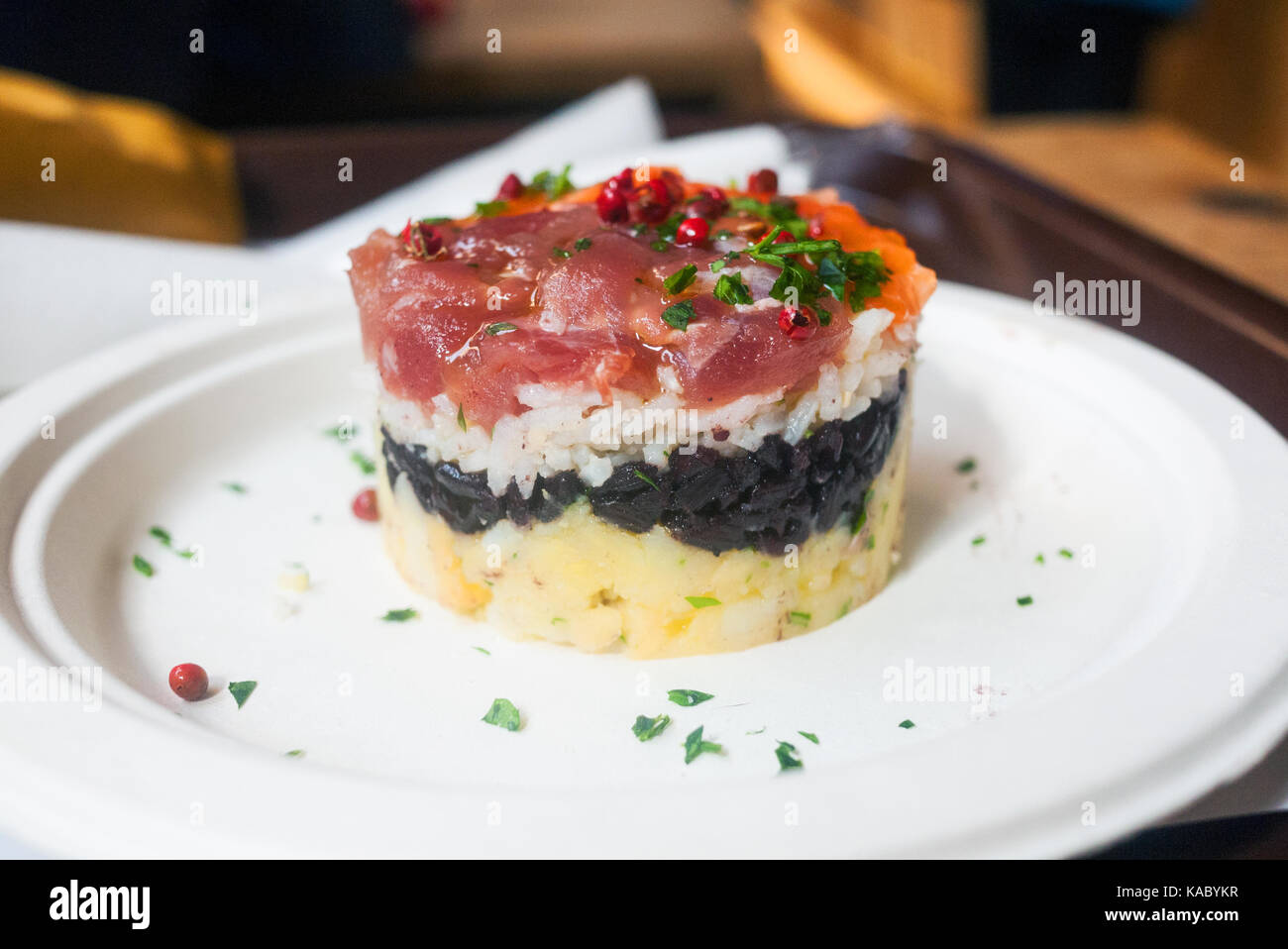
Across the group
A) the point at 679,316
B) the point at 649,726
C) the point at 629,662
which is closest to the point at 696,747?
the point at 649,726

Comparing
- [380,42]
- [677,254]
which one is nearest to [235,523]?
[677,254]

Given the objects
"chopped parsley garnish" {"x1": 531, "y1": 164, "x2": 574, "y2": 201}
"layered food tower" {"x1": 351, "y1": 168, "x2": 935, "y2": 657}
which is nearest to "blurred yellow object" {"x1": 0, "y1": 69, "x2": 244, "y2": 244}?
"chopped parsley garnish" {"x1": 531, "y1": 164, "x2": 574, "y2": 201}

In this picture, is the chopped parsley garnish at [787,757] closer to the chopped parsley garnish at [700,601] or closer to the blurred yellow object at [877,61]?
the chopped parsley garnish at [700,601]

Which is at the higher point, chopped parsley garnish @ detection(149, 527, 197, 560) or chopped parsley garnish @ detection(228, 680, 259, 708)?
chopped parsley garnish @ detection(149, 527, 197, 560)

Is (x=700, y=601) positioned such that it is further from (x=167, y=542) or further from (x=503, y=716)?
(x=167, y=542)

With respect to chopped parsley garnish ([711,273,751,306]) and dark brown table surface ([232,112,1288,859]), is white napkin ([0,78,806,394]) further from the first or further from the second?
chopped parsley garnish ([711,273,751,306])

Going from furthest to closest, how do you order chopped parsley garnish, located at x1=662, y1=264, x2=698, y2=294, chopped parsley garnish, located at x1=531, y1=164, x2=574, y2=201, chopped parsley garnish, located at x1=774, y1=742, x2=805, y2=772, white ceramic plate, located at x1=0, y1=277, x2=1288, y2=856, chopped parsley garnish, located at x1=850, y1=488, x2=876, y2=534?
chopped parsley garnish, located at x1=531, y1=164, x2=574, y2=201 < chopped parsley garnish, located at x1=850, y1=488, x2=876, y2=534 < chopped parsley garnish, located at x1=662, y1=264, x2=698, y2=294 < chopped parsley garnish, located at x1=774, y1=742, x2=805, y2=772 < white ceramic plate, located at x1=0, y1=277, x2=1288, y2=856

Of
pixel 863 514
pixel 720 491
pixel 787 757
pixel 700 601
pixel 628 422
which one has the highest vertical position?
pixel 628 422
